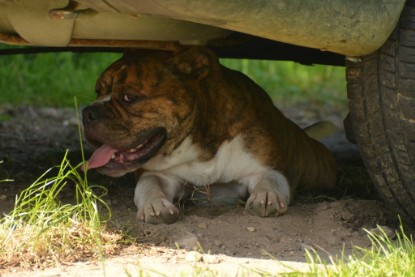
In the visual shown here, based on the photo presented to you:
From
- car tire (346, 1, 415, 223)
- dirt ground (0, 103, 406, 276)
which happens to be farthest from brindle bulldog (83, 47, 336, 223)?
car tire (346, 1, 415, 223)

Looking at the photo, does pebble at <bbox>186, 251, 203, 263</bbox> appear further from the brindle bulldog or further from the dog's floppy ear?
the dog's floppy ear

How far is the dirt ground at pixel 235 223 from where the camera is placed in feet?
11.4

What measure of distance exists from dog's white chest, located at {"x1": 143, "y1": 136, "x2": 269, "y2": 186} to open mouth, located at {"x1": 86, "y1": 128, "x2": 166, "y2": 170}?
0.53 feet

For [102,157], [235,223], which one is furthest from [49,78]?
[235,223]

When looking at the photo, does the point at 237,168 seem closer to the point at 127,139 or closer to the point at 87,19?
the point at 127,139

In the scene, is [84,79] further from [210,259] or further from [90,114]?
[210,259]

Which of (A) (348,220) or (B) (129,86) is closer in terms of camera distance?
(A) (348,220)

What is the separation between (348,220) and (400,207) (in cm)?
27

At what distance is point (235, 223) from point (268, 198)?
0.81 feet

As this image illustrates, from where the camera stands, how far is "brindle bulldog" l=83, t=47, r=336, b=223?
420 cm

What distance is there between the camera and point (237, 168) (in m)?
4.50

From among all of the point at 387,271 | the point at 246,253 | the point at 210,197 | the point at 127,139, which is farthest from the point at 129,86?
the point at 387,271

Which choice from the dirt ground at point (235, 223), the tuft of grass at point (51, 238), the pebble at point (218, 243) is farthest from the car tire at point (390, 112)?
the tuft of grass at point (51, 238)

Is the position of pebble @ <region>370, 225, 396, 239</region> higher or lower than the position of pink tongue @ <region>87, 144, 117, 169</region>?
higher
